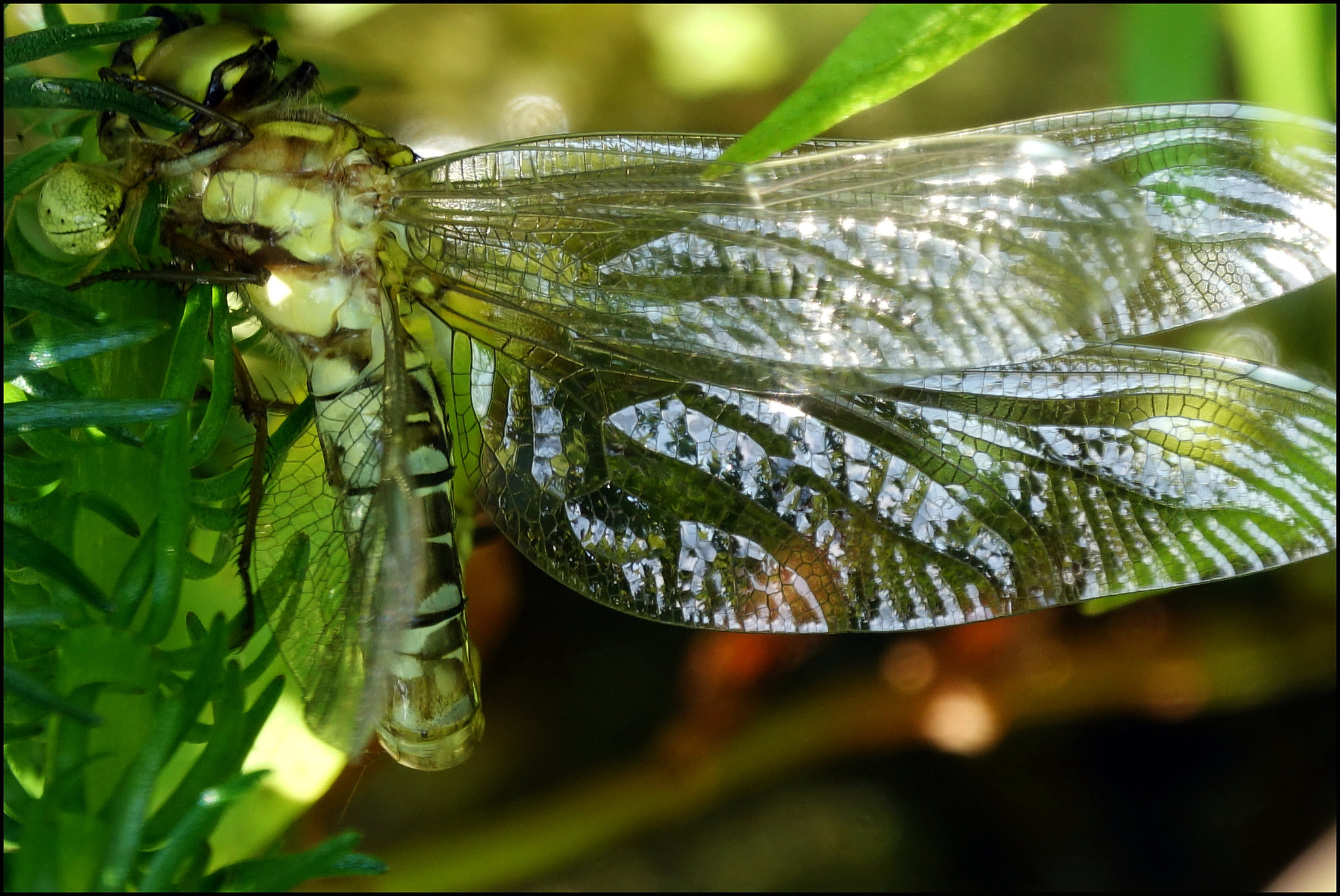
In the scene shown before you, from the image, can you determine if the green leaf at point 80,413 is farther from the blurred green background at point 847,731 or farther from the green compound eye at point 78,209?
the blurred green background at point 847,731

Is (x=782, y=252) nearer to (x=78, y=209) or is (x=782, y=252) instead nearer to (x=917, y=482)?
(x=917, y=482)

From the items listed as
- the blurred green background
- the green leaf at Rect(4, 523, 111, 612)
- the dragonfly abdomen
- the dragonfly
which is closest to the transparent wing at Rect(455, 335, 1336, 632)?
the dragonfly

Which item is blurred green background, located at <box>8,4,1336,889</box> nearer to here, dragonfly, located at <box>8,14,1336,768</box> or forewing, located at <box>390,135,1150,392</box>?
dragonfly, located at <box>8,14,1336,768</box>

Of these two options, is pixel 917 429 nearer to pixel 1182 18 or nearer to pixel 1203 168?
pixel 1203 168

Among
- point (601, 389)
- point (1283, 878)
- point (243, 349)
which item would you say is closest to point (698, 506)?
point (601, 389)

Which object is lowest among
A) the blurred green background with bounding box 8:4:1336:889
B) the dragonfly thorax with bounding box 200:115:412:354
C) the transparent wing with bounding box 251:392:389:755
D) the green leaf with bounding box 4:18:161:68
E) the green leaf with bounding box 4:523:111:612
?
the blurred green background with bounding box 8:4:1336:889

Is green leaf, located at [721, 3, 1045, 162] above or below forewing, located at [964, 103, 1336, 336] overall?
above

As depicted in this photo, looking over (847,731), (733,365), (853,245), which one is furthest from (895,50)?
(847,731)

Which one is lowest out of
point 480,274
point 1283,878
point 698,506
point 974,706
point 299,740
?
point 1283,878
